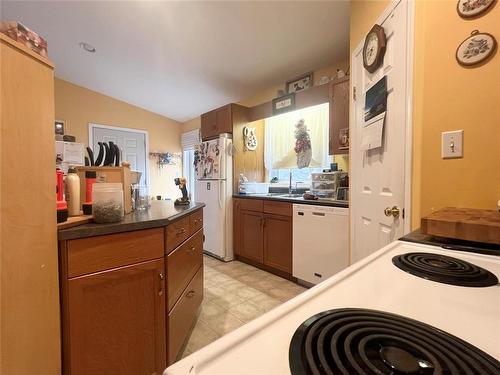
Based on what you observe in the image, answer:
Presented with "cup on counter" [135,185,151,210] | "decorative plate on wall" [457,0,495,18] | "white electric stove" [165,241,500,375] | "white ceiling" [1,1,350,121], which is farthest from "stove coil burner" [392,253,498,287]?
"white ceiling" [1,1,350,121]

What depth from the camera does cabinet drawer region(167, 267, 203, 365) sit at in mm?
1342

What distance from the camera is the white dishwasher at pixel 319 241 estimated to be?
7.14 ft

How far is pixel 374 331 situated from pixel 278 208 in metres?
2.39

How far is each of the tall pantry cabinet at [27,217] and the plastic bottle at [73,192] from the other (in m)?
0.26

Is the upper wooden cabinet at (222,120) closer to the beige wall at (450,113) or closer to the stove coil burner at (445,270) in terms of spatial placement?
the beige wall at (450,113)

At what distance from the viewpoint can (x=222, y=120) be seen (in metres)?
3.43

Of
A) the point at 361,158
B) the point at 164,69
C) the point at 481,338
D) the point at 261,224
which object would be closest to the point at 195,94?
the point at 164,69

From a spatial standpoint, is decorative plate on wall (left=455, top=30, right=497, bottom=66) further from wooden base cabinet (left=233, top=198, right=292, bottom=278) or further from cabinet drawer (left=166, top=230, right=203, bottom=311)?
wooden base cabinet (left=233, top=198, right=292, bottom=278)

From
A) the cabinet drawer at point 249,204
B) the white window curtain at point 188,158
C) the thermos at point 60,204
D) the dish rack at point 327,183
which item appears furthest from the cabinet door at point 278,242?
the white window curtain at point 188,158

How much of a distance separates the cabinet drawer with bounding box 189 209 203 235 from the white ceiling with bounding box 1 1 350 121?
1.90 meters

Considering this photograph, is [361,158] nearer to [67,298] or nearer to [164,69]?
[67,298]

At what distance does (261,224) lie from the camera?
9.70 ft

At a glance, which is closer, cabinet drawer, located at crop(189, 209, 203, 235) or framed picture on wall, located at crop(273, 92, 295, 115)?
cabinet drawer, located at crop(189, 209, 203, 235)

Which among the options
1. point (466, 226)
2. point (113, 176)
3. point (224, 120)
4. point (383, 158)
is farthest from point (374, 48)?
point (224, 120)
